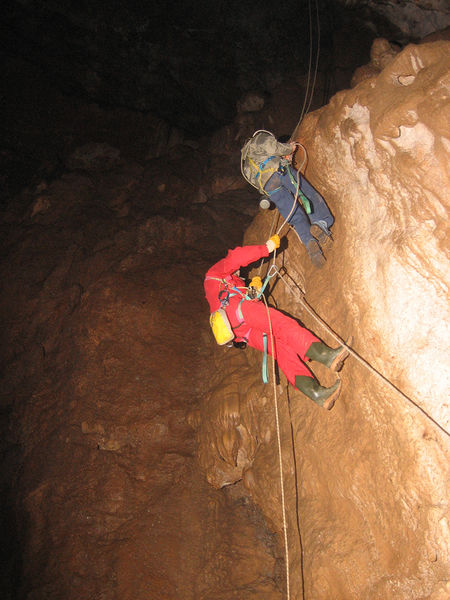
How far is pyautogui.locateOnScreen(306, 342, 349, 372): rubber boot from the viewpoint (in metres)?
3.10

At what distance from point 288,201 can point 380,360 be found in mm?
2153

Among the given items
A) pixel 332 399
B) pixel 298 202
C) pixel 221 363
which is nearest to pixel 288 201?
pixel 298 202

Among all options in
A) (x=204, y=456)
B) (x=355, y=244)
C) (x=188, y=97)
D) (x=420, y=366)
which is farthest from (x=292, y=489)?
(x=188, y=97)

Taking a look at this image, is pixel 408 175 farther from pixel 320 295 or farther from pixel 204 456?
pixel 204 456

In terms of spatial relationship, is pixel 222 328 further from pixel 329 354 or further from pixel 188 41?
pixel 188 41

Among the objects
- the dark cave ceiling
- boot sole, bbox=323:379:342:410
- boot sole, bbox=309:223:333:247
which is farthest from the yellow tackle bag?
the dark cave ceiling

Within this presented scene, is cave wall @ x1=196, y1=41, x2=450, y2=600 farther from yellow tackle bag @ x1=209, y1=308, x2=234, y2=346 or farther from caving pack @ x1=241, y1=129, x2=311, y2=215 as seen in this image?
yellow tackle bag @ x1=209, y1=308, x2=234, y2=346

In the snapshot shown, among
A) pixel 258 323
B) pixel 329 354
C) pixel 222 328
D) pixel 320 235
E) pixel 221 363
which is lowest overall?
pixel 221 363

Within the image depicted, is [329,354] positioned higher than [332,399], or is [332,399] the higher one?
[329,354]

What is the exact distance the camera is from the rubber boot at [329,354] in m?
3.10

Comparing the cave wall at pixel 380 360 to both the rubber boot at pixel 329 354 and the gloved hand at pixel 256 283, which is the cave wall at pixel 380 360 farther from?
the gloved hand at pixel 256 283

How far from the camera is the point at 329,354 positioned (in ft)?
10.4

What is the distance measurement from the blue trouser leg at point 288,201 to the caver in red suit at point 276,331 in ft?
1.52

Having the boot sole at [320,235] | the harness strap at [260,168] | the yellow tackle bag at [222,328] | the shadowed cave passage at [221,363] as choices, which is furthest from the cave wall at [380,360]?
the yellow tackle bag at [222,328]
